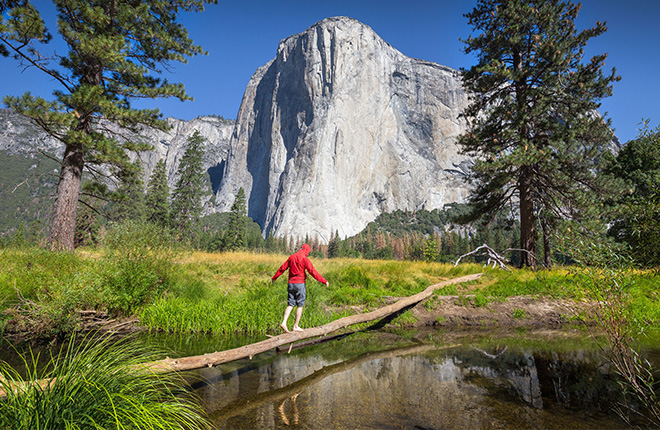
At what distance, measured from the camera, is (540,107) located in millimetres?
15523

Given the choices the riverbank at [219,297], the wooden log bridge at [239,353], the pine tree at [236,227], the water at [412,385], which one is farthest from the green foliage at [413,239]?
the wooden log bridge at [239,353]

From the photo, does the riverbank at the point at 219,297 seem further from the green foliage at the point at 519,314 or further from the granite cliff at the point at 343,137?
the granite cliff at the point at 343,137

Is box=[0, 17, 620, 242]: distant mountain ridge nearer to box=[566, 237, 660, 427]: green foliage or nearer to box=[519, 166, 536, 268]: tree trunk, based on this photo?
box=[519, 166, 536, 268]: tree trunk

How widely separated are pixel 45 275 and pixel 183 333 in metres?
3.83

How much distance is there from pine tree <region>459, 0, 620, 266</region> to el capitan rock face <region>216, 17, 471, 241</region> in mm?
106138

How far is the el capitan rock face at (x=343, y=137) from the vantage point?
12875 cm

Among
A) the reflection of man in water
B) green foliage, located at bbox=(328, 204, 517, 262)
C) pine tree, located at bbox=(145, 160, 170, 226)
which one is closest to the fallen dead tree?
the reflection of man in water

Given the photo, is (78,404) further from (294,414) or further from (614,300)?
(614,300)

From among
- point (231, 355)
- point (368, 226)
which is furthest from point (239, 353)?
point (368, 226)

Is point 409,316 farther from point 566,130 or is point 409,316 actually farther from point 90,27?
point 90,27

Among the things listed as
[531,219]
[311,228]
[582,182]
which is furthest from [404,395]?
[311,228]

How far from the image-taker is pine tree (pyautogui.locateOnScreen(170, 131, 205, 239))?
44000mm

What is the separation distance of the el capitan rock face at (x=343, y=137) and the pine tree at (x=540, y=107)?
10614 centimetres

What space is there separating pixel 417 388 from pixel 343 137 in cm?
13038
